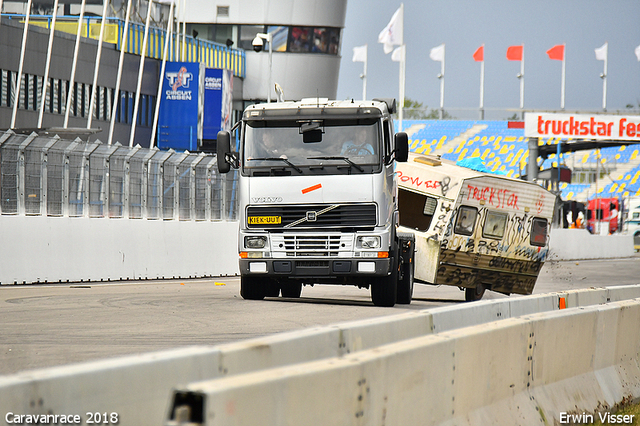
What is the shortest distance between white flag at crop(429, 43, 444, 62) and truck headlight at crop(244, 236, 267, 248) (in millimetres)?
75465

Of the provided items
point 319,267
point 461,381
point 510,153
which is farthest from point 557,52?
point 461,381

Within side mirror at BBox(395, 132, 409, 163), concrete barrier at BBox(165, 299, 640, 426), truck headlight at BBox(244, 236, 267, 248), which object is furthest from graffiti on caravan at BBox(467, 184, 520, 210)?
concrete barrier at BBox(165, 299, 640, 426)

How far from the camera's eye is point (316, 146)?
557 inches

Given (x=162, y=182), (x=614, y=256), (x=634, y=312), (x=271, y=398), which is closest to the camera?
(x=271, y=398)

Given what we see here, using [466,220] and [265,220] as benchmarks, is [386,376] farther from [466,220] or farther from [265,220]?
[466,220]

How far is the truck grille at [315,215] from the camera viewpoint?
1422cm

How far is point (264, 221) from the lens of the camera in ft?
47.7

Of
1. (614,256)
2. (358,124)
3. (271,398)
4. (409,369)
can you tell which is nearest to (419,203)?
(358,124)

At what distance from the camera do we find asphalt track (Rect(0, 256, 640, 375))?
968cm

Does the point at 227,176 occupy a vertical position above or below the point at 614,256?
above

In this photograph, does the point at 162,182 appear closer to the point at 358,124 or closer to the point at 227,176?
the point at 227,176

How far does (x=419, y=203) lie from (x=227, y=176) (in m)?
8.83

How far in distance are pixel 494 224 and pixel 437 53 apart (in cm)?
7352

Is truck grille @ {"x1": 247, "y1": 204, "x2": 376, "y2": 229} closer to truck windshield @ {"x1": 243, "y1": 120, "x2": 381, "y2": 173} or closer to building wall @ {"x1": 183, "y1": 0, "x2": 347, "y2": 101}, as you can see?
truck windshield @ {"x1": 243, "y1": 120, "x2": 381, "y2": 173}
